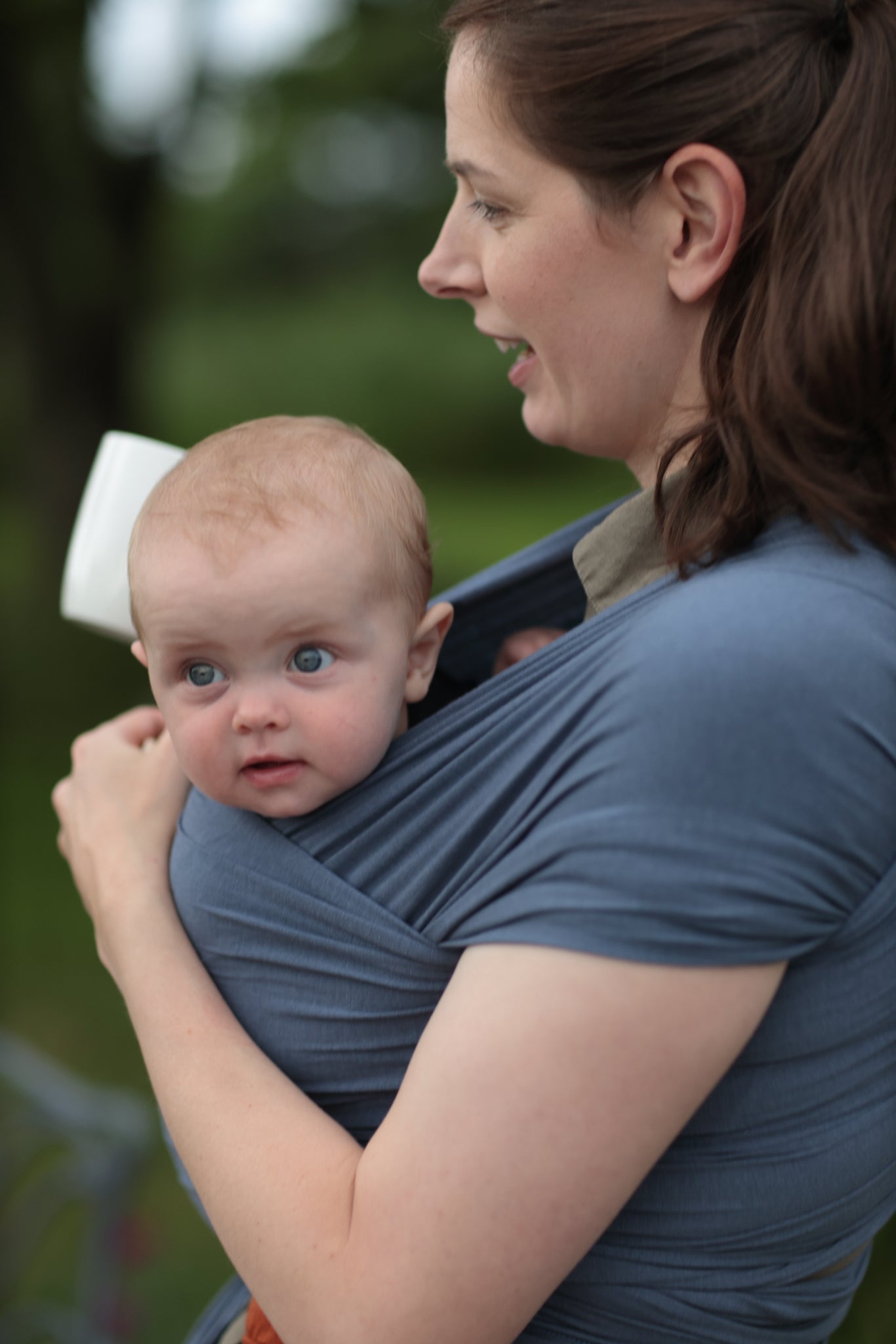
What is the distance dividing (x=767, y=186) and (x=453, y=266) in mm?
408

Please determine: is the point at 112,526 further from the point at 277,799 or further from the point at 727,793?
the point at 727,793

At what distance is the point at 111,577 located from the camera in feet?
5.69

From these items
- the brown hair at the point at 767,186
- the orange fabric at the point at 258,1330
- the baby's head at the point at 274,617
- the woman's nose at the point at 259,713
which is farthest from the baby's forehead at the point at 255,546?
the orange fabric at the point at 258,1330

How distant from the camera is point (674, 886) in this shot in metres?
0.97

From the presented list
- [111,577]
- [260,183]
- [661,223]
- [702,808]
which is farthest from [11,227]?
[260,183]

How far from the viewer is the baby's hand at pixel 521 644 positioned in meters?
1.67

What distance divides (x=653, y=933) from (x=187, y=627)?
53 cm

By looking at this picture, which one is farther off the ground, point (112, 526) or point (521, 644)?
point (112, 526)

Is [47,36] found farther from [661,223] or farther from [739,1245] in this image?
[739,1245]

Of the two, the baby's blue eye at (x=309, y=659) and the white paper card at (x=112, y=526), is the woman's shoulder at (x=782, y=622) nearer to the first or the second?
the baby's blue eye at (x=309, y=659)

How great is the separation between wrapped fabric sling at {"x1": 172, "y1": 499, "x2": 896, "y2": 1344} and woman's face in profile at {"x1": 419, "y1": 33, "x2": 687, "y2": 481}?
32 cm

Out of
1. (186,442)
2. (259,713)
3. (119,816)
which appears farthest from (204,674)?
(186,442)

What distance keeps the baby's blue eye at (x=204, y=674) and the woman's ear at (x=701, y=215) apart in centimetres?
61

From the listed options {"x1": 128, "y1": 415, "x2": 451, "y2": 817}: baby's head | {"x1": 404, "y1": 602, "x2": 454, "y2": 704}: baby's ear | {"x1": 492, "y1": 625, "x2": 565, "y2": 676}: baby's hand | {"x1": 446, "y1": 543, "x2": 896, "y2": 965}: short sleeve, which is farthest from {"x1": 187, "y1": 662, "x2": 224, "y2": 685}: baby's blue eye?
{"x1": 492, "y1": 625, "x2": 565, "y2": 676}: baby's hand
